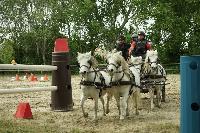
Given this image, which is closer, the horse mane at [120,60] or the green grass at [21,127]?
the green grass at [21,127]

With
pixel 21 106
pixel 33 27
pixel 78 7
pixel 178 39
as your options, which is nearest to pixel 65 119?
pixel 21 106

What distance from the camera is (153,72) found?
13344 mm

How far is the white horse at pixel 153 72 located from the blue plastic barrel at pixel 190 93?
391 inches

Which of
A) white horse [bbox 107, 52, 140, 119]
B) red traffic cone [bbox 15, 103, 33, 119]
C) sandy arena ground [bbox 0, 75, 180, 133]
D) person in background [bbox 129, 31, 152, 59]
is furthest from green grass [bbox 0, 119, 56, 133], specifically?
person in background [bbox 129, 31, 152, 59]

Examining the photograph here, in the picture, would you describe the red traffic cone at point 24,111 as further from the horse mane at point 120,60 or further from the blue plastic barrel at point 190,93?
the blue plastic barrel at point 190,93

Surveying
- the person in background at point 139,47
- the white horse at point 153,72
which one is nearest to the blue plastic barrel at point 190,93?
the white horse at point 153,72

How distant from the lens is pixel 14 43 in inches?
2028

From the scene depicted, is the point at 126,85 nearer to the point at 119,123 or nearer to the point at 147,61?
the point at 119,123

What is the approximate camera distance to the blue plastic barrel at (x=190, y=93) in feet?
9.39

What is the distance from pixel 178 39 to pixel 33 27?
58.2ft

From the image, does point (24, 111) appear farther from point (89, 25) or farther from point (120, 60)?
point (89, 25)

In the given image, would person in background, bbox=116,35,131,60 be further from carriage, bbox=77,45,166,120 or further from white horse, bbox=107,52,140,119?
white horse, bbox=107,52,140,119

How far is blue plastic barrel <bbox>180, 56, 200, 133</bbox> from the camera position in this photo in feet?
9.39

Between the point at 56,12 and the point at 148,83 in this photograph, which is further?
the point at 56,12
